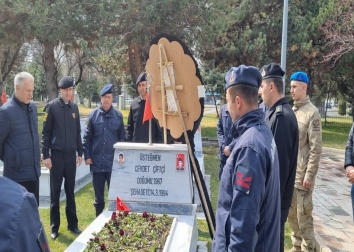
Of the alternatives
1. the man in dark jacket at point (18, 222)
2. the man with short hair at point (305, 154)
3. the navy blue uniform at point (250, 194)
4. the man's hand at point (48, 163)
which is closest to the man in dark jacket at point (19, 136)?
the man's hand at point (48, 163)

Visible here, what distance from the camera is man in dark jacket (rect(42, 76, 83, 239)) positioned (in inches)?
190

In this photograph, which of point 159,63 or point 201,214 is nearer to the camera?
point 159,63

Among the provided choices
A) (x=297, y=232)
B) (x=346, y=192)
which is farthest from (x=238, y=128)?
(x=346, y=192)

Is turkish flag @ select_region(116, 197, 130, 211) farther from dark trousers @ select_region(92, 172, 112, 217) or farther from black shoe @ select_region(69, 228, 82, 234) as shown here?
black shoe @ select_region(69, 228, 82, 234)

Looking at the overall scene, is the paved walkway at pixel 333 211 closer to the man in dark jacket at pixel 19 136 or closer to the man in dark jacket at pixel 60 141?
the man in dark jacket at pixel 60 141

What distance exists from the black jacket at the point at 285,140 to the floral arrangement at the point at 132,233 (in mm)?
1336

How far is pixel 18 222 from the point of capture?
97cm

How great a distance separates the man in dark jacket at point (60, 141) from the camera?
4.82 m

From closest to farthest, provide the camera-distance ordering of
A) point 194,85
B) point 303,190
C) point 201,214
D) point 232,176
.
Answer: point 232,176
point 303,190
point 194,85
point 201,214

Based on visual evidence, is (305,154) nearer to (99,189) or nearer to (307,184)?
(307,184)

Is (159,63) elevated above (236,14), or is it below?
below

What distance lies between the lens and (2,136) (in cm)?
413

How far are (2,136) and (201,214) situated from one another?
3.27 meters

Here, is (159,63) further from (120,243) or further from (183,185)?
(120,243)
